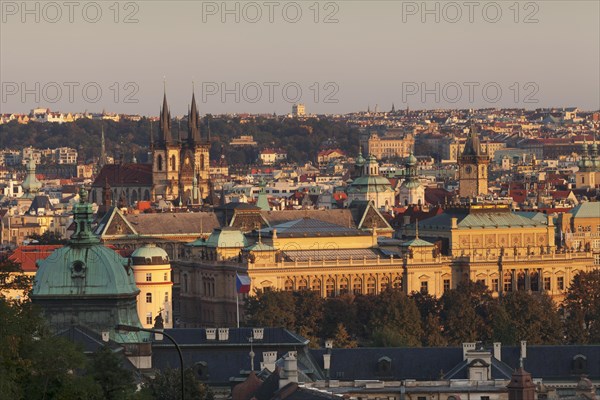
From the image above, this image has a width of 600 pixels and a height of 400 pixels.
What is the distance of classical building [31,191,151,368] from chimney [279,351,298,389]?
267 inches

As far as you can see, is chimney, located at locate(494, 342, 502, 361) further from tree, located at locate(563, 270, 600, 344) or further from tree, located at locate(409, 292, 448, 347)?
tree, located at locate(563, 270, 600, 344)

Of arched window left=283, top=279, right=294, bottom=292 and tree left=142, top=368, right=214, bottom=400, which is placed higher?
arched window left=283, top=279, right=294, bottom=292

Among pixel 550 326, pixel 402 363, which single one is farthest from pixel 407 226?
pixel 402 363

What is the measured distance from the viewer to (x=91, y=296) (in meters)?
83.1

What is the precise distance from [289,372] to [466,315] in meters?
47.4

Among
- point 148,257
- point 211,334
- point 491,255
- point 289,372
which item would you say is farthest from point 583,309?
point 289,372

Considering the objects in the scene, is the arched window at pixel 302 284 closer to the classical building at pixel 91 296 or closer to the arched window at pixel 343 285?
the arched window at pixel 343 285

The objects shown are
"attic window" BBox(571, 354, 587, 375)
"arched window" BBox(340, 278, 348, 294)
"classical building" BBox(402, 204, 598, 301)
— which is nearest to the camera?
"attic window" BBox(571, 354, 587, 375)

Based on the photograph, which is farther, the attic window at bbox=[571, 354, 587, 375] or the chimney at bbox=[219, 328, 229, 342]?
the chimney at bbox=[219, 328, 229, 342]

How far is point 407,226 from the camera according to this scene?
16538cm

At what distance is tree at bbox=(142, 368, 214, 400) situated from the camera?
72750 millimetres

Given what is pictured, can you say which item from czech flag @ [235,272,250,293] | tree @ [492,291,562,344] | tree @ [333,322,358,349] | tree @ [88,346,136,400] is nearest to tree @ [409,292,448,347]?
tree @ [492,291,562,344]

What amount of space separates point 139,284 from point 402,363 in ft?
144

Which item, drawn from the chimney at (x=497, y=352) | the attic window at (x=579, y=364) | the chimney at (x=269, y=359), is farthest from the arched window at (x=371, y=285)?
the chimney at (x=269, y=359)
